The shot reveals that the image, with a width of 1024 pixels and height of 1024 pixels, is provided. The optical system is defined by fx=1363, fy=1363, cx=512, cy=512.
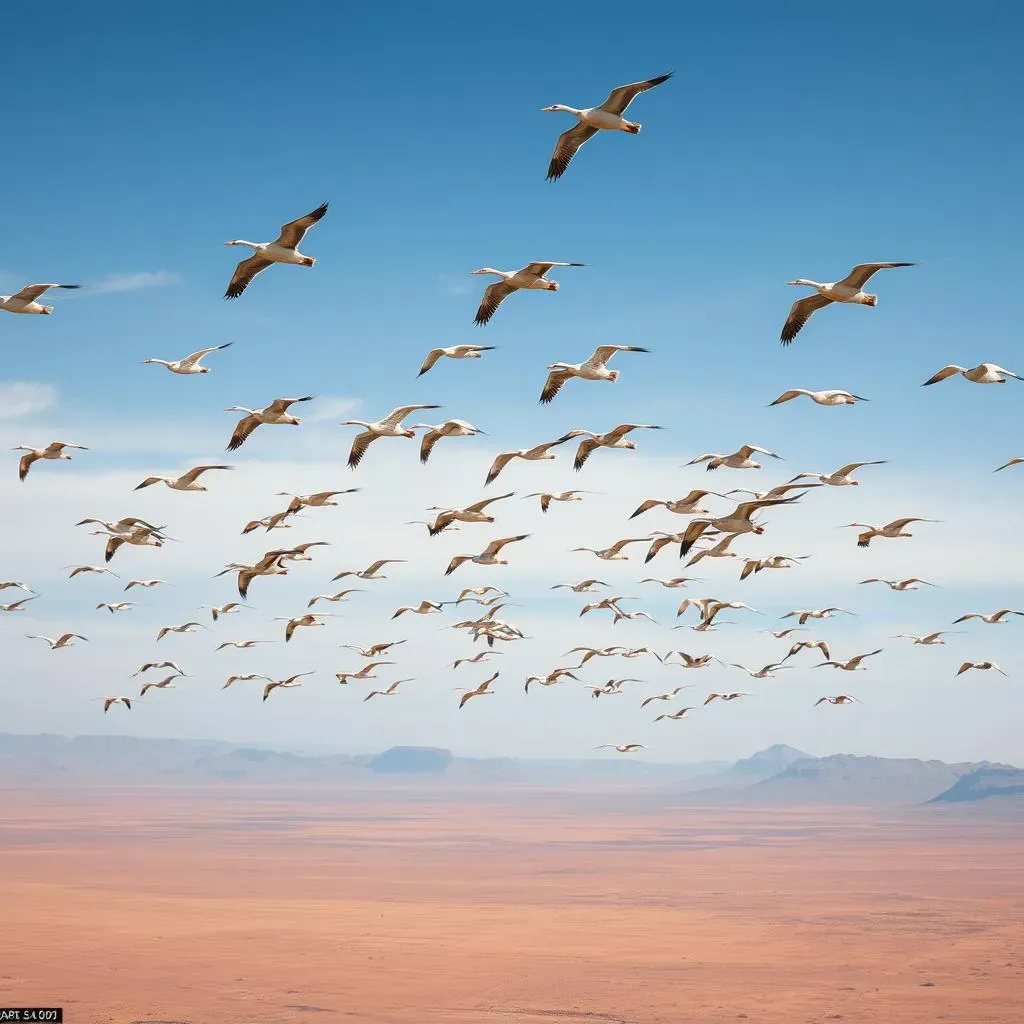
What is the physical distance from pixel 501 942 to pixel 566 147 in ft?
310

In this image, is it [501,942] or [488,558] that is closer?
[488,558]

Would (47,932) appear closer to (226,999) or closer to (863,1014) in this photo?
(226,999)

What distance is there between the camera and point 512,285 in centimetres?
3541

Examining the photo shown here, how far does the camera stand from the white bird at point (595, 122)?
2997 centimetres

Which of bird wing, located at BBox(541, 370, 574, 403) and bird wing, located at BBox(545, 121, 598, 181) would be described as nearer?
bird wing, located at BBox(545, 121, 598, 181)

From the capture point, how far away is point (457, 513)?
4256 cm

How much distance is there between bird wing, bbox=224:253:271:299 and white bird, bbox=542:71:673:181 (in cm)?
785

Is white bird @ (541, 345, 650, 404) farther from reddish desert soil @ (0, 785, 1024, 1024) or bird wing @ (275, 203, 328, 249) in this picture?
reddish desert soil @ (0, 785, 1024, 1024)

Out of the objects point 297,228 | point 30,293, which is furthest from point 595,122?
point 30,293

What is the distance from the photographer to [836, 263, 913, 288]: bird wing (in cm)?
3231

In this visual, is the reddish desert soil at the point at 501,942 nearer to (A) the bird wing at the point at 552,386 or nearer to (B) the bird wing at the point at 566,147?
(A) the bird wing at the point at 552,386

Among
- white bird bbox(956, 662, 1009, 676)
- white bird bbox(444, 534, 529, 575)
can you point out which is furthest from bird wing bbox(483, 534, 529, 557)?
white bird bbox(956, 662, 1009, 676)

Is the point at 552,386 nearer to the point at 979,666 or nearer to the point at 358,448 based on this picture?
the point at 358,448

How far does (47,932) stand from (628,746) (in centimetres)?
6350
